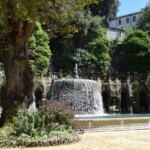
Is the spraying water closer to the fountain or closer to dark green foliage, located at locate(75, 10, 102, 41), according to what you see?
the fountain

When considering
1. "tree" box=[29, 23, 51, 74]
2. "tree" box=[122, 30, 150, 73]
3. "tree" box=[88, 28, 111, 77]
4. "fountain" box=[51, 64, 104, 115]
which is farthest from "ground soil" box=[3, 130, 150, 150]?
"tree" box=[122, 30, 150, 73]

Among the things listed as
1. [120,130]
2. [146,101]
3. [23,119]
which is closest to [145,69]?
[146,101]

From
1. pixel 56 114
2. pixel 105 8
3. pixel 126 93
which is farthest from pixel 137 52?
pixel 56 114

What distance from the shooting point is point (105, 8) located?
7362 cm

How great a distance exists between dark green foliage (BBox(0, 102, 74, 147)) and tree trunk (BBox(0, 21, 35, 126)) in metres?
0.98

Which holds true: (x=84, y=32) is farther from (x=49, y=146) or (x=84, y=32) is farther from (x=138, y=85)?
(x=49, y=146)

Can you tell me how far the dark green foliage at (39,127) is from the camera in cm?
1434

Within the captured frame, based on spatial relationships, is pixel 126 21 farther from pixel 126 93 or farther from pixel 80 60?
pixel 126 93

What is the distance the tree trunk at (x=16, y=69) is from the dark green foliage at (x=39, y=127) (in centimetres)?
98

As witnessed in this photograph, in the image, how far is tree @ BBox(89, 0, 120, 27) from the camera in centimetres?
7192

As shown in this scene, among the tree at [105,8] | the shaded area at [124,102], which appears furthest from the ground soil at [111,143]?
the tree at [105,8]

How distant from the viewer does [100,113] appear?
40188 mm

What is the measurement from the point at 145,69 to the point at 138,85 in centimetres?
761

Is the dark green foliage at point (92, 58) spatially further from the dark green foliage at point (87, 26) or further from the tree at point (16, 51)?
the tree at point (16, 51)
